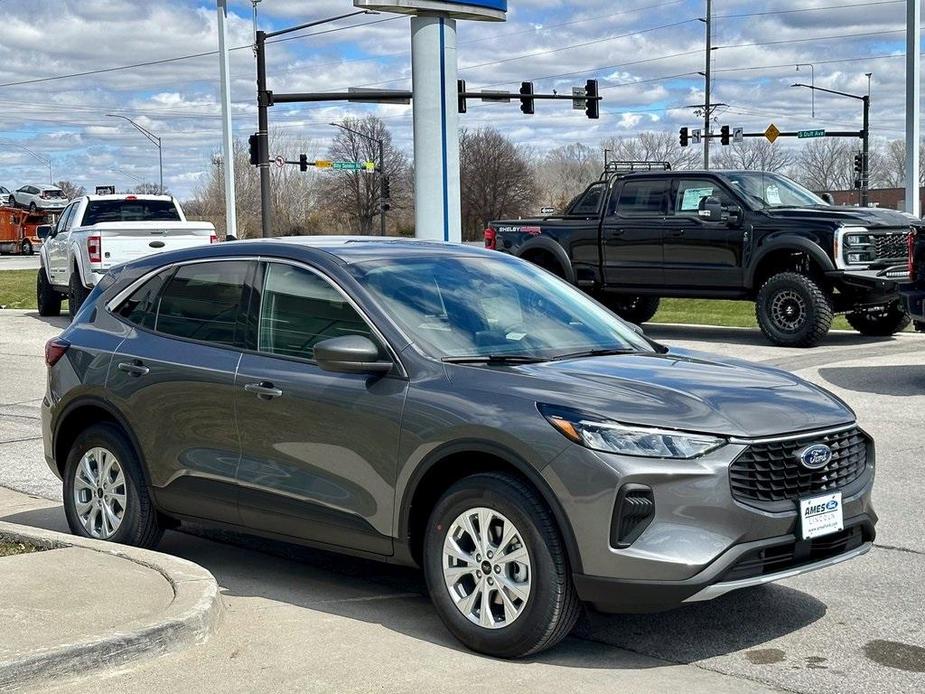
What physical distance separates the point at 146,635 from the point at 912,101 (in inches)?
927

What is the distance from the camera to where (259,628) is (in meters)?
5.61

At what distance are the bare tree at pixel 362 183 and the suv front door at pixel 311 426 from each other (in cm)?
9804

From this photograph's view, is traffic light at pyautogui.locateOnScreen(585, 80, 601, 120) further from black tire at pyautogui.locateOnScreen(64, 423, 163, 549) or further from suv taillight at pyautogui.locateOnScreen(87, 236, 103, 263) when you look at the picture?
black tire at pyautogui.locateOnScreen(64, 423, 163, 549)

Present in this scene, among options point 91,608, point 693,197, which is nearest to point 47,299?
Result: point 693,197

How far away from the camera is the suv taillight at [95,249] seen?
64.2 feet

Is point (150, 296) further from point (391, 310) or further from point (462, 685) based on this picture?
point (462, 685)

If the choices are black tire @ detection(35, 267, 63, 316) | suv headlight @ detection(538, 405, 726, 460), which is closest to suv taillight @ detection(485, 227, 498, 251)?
black tire @ detection(35, 267, 63, 316)

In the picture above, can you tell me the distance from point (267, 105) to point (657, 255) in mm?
19817

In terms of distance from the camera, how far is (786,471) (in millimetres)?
5047

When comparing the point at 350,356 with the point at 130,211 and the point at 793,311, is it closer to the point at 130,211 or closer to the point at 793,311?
the point at 793,311

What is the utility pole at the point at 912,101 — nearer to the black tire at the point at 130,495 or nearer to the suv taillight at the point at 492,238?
the suv taillight at the point at 492,238

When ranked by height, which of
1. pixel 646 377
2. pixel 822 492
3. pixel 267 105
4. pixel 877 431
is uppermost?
pixel 267 105

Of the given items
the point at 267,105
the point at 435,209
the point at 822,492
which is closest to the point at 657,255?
the point at 435,209

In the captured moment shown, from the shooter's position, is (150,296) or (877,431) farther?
(877,431)
